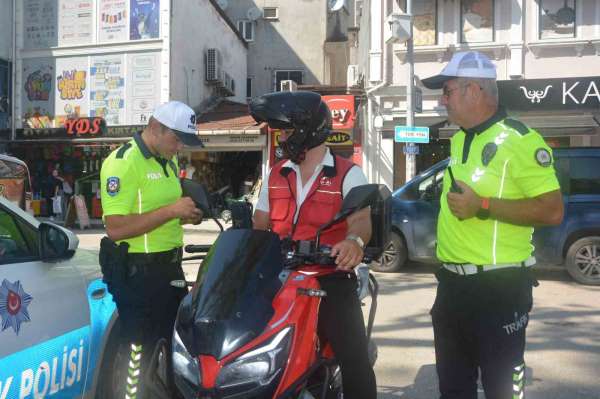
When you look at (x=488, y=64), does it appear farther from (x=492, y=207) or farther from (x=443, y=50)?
(x=443, y=50)

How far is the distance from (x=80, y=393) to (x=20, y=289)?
0.67 meters

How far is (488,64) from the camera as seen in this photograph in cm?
262

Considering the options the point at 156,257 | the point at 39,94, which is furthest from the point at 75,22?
the point at 156,257

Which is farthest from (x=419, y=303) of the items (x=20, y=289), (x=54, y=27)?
(x=54, y=27)

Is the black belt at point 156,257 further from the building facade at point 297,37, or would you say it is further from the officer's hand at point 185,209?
the building facade at point 297,37

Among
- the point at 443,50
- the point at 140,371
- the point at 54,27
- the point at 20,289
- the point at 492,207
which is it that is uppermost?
the point at 54,27

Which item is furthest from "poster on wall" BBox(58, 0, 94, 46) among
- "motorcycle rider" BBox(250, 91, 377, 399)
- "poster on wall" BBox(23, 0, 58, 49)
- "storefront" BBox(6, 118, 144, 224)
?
"motorcycle rider" BBox(250, 91, 377, 399)

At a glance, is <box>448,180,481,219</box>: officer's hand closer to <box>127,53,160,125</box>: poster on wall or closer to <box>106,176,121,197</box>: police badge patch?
<box>106,176,121,197</box>: police badge patch

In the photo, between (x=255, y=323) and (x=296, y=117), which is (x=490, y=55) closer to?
(x=296, y=117)

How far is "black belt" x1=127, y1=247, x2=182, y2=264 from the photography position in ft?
9.87

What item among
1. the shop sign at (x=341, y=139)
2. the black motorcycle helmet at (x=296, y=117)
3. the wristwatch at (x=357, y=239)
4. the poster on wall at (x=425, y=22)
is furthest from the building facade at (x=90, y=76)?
the wristwatch at (x=357, y=239)

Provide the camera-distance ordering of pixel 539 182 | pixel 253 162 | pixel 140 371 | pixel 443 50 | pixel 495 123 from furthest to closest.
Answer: pixel 253 162 → pixel 443 50 → pixel 140 371 → pixel 495 123 → pixel 539 182

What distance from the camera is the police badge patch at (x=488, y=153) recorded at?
8.14 ft

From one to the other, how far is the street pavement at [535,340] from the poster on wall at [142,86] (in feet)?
36.7
